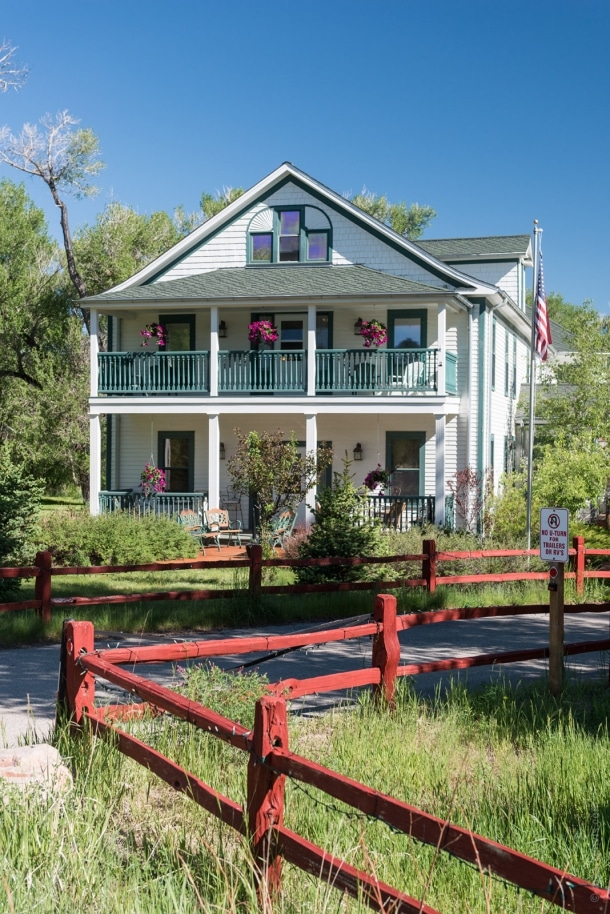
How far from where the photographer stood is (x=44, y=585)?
11.2 metres

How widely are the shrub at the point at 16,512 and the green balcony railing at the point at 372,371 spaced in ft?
28.4

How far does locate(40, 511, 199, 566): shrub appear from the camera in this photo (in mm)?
19859

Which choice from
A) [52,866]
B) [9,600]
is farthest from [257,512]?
[52,866]

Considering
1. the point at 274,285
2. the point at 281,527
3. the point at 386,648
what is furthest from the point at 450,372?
the point at 386,648

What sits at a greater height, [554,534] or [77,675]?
[554,534]

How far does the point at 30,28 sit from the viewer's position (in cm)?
2506

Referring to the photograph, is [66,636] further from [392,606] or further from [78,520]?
[78,520]

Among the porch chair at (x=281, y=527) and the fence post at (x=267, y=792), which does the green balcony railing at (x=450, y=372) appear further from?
the fence post at (x=267, y=792)

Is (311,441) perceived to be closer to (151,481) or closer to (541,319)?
(151,481)

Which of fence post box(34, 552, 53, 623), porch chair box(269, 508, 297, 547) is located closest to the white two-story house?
porch chair box(269, 508, 297, 547)

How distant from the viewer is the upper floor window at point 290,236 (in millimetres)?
25781

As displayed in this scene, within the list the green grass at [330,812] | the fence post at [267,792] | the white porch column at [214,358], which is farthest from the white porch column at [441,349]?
the fence post at [267,792]

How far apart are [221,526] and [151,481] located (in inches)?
97.7

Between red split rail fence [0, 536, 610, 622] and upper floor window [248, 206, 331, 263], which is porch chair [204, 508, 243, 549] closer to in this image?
upper floor window [248, 206, 331, 263]
